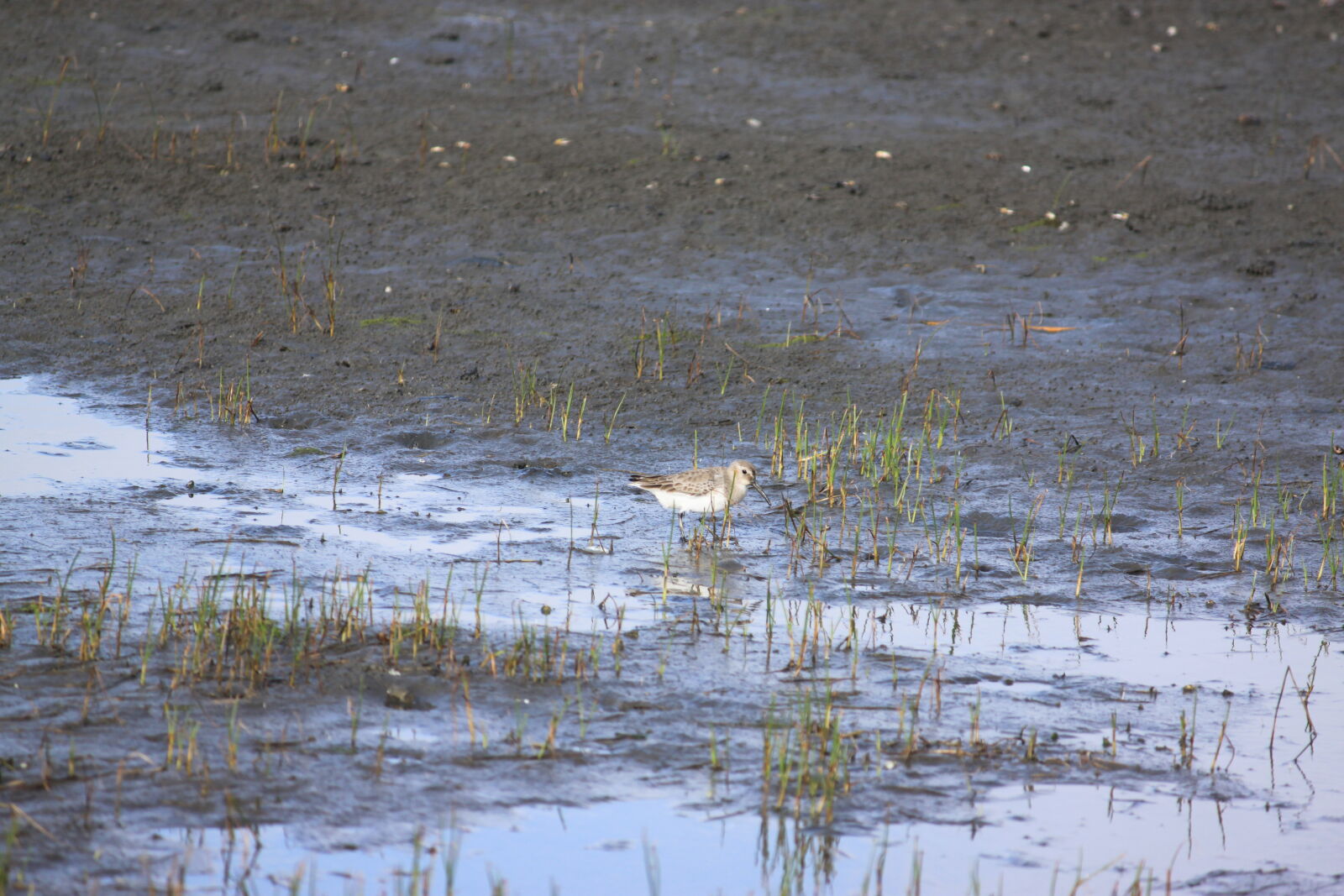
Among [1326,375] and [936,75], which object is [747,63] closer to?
[936,75]

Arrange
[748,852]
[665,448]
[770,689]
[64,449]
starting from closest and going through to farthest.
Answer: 1. [748,852]
2. [770,689]
3. [64,449]
4. [665,448]

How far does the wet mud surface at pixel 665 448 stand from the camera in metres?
5.30

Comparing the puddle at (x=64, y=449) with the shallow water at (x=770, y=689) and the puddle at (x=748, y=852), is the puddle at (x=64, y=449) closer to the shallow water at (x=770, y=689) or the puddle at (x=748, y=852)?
the shallow water at (x=770, y=689)

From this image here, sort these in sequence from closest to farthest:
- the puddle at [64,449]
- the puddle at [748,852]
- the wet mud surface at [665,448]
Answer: the puddle at [748,852] → the wet mud surface at [665,448] → the puddle at [64,449]

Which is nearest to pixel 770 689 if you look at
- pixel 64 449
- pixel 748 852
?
pixel 748 852

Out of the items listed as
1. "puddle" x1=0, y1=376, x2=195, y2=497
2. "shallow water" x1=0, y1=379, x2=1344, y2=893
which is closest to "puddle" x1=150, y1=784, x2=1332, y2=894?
"shallow water" x1=0, y1=379, x2=1344, y2=893

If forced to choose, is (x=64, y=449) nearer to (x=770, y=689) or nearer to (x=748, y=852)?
(x=770, y=689)

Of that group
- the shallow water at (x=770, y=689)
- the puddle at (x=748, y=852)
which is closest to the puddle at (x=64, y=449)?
the shallow water at (x=770, y=689)

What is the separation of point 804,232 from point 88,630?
9169 mm

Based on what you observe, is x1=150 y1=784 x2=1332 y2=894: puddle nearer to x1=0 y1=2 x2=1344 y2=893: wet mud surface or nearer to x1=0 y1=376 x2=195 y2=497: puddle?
x1=0 y1=2 x2=1344 y2=893: wet mud surface

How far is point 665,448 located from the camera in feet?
32.6

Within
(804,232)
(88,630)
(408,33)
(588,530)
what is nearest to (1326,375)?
(804,232)

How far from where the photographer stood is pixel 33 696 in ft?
18.7

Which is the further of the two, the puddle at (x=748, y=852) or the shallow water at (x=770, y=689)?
the shallow water at (x=770, y=689)
